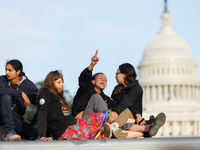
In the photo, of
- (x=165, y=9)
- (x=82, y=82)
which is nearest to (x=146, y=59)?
(x=165, y=9)

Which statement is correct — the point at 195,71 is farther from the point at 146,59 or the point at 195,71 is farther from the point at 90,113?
the point at 90,113

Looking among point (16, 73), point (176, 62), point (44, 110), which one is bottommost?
point (44, 110)

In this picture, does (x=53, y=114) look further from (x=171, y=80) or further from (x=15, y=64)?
(x=171, y=80)

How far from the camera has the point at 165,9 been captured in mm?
117875

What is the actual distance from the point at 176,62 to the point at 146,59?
7.06 m

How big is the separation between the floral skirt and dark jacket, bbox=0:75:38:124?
4.64 feet

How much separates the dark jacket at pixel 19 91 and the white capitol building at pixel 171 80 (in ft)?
264

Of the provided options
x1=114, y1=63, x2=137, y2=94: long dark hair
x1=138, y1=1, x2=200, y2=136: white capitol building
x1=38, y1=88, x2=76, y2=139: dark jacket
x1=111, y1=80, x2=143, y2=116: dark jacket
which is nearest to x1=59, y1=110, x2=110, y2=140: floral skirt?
x1=38, y1=88, x2=76, y2=139: dark jacket

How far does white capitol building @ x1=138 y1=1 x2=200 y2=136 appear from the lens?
91000 mm

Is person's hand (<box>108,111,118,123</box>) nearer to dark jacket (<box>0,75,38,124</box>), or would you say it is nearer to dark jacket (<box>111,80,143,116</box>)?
dark jacket (<box>111,80,143,116</box>)

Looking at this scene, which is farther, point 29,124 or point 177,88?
point 177,88

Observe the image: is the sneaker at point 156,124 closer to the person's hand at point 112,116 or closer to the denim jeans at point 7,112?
the person's hand at point 112,116

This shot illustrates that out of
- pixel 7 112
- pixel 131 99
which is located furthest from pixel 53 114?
pixel 131 99

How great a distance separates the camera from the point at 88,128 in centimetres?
928
